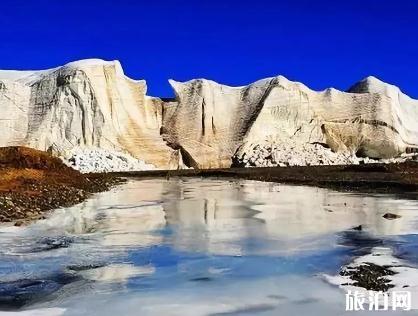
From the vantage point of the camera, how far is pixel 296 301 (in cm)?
480

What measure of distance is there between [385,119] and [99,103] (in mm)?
22109

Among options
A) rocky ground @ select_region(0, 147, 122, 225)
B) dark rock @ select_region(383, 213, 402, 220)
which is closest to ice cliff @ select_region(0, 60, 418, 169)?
rocky ground @ select_region(0, 147, 122, 225)

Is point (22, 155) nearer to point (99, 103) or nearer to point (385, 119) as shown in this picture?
point (99, 103)

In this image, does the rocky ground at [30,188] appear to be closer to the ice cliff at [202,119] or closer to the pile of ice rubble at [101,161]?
the pile of ice rubble at [101,161]

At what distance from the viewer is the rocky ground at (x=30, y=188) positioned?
10.8 metres

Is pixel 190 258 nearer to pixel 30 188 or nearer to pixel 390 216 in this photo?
pixel 390 216

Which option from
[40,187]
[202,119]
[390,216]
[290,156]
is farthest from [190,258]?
[202,119]

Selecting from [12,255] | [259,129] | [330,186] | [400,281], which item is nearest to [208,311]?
[400,281]

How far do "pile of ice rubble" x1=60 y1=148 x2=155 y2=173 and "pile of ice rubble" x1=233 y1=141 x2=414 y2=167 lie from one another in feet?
23.3

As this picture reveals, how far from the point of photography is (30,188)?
14.0 metres

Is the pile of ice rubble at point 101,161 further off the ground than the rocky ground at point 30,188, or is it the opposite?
the pile of ice rubble at point 101,161

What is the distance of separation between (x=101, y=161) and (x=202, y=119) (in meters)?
11.7

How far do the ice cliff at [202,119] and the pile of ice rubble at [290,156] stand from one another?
2.9 inches

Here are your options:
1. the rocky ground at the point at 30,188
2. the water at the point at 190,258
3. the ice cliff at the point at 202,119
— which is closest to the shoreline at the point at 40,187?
the rocky ground at the point at 30,188
